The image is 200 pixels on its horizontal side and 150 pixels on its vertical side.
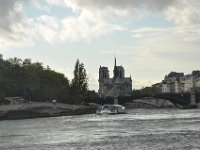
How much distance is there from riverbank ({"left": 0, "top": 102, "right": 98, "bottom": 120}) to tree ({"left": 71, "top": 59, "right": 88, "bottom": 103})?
8.16 metres

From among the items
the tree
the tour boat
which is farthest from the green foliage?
the tour boat

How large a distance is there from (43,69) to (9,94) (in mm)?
13589

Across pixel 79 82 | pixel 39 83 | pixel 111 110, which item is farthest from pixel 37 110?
pixel 79 82

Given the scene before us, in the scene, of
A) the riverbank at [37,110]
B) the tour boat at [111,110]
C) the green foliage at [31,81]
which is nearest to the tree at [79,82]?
the green foliage at [31,81]

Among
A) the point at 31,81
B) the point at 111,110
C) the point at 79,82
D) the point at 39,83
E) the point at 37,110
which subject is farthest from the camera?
the point at 79,82

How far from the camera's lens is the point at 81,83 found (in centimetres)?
13988

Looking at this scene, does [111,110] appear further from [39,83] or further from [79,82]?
[79,82]

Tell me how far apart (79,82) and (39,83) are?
48.9 feet

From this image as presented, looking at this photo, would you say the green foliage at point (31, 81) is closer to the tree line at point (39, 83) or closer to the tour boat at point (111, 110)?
the tree line at point (39, 83)

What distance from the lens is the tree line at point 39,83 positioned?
12000cm

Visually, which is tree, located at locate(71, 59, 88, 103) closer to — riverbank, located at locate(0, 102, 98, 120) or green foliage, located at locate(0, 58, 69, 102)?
green foliage, located at locate(0, 58, 69, 102)

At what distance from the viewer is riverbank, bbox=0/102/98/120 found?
11050 cm

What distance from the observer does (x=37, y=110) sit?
116875mm

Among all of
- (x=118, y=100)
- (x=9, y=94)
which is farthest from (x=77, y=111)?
(x=118, y=100)
